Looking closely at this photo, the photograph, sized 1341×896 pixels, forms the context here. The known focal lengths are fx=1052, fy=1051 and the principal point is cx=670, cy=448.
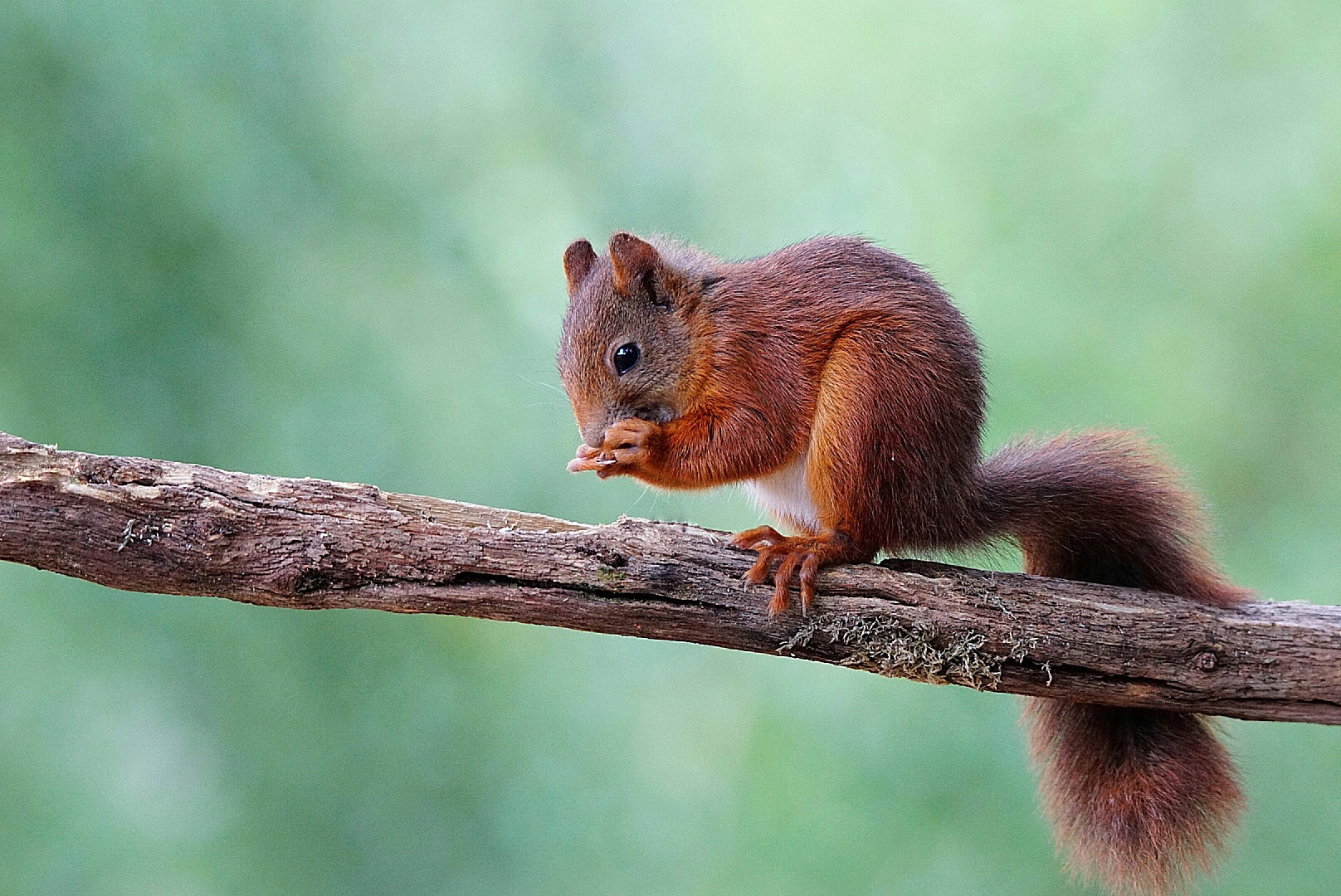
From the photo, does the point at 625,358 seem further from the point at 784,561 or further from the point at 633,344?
the point at 784,561

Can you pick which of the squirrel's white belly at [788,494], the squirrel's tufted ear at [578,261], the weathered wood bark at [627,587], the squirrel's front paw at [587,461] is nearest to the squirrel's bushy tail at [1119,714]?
Result: the weathered wood bark at [627,587]

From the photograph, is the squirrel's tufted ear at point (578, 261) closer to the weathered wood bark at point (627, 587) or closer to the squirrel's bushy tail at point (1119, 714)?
the weathered wood bark at point (627, 587)

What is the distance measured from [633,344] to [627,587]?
2.11 feet

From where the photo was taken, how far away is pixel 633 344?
2.33m

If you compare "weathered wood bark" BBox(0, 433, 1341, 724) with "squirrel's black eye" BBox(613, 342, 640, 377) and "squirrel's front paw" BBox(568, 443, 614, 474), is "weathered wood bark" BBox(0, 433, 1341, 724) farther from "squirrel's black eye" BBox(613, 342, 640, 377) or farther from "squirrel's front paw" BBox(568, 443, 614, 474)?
Result: "squirrel's black eye" BBox(613, 342, 640, 377)

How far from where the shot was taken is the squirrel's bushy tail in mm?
2137

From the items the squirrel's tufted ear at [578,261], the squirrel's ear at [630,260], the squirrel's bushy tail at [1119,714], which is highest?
the squirrel's tufted ear at [578,261]

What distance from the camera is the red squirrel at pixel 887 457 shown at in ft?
6.85

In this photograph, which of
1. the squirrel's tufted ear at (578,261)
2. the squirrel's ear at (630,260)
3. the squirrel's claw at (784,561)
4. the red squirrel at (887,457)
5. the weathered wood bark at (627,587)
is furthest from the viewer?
the squirrel's tufted ear at (578,261)

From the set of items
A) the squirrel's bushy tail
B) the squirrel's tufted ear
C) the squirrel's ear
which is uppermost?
the squirrel's tufted ear

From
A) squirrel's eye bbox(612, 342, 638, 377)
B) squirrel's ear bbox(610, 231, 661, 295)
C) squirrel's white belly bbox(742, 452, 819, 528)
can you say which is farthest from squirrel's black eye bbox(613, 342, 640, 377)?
squirrel's white belly bbox(742, 452, 819, 528)

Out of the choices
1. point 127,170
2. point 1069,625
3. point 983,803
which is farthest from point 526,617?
point 127,170

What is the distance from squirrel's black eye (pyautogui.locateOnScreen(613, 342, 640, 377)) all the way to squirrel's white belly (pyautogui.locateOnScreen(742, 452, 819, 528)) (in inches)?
14.4

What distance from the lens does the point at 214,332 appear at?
9.48ft
